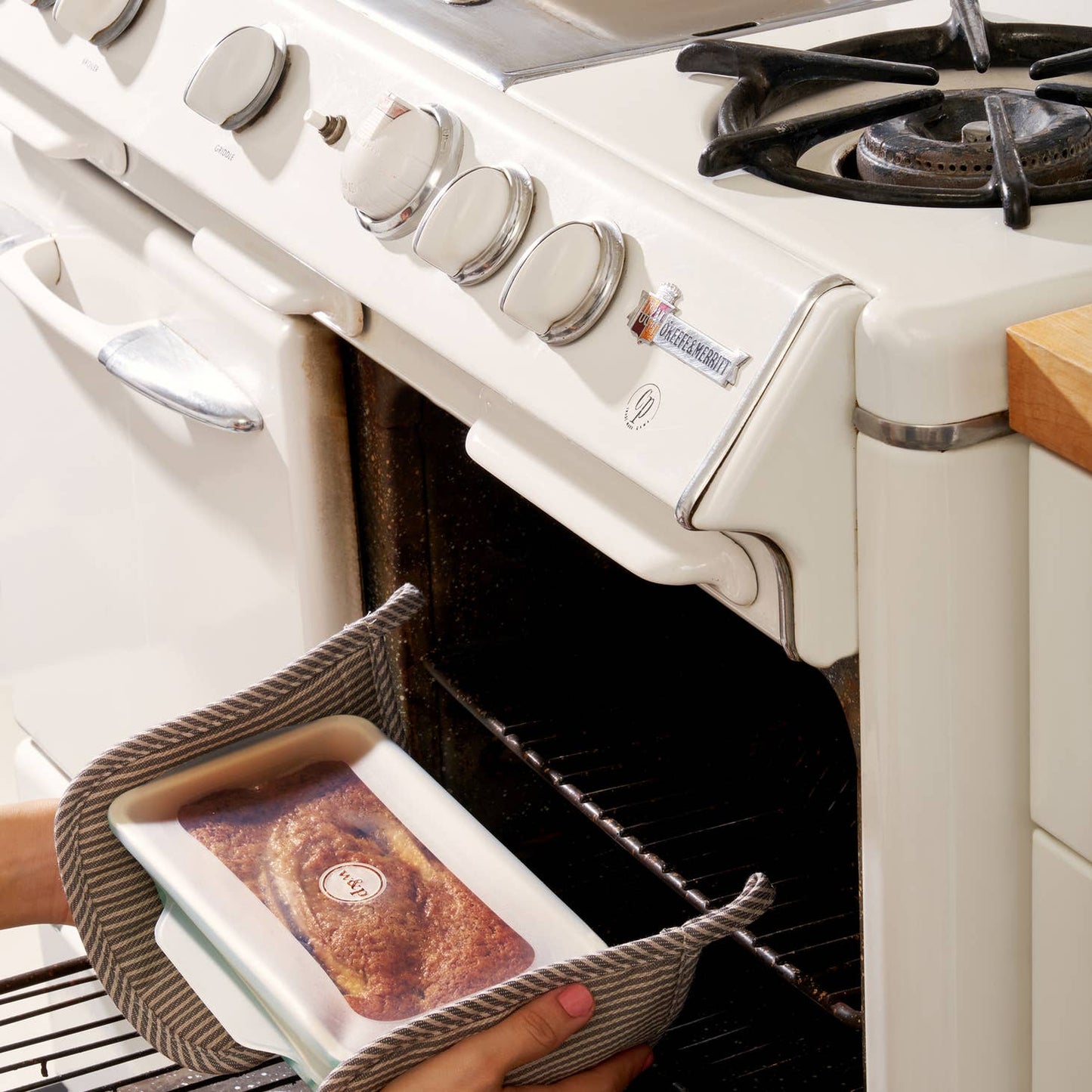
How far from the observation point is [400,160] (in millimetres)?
722

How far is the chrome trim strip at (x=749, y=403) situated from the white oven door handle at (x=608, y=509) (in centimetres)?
5

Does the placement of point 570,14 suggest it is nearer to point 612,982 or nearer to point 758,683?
point 758,683

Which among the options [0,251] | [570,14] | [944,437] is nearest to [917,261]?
[944,437]

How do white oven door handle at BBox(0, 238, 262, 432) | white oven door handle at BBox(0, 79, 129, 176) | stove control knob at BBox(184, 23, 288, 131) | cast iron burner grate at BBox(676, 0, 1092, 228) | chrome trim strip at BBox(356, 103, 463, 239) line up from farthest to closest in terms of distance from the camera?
white oven door handle at BBox(0, 79, 129, 176) < white oven door handle at BBox(0, 238, 262, 432) < stove control knob at BBox(184, 23, 288, 131) < chrome trim strip at BBox(356, 103, 463, 239) < cast iron burner grate at BBox(676, 0, 1092, 228)

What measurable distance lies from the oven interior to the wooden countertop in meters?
0.33

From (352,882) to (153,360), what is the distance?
407 mm

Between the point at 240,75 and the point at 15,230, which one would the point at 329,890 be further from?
the point at 15,230

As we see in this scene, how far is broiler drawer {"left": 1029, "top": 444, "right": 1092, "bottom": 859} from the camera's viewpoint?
1.79 ft

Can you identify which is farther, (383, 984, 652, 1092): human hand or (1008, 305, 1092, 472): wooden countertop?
(383, 984, 652, 1092): human hand

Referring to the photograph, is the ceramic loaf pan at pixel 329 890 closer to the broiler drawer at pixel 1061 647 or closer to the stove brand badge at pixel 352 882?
the stove brand badge at pixel 352 882

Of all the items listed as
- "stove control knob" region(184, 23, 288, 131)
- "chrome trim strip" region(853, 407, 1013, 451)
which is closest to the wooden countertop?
"chrome trim strip" region(853, 407, 1013, 451)

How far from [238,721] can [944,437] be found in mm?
426

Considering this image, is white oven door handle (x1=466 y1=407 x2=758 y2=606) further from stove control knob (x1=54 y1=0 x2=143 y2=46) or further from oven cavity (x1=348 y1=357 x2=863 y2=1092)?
stove control knob (x1=54 y1=0 x2=143 y2=46)

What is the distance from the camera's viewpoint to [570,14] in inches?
35.0
